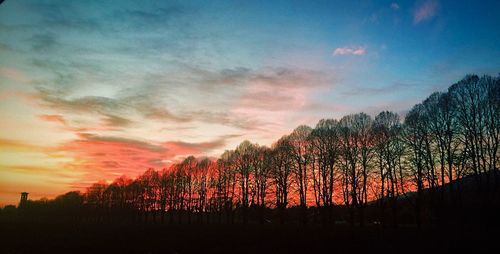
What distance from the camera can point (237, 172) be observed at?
60188 mm

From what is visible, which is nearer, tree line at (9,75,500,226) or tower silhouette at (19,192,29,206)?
tree line at (9,75,500,226)

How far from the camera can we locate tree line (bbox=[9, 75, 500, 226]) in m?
29.9

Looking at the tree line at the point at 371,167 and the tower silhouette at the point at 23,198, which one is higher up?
the tree line at the point at 371,167

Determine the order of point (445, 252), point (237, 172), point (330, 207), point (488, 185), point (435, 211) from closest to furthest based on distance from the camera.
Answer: point (445, 252), point (488, 185), point (435, 211), point (330, 207), point (237, 172)

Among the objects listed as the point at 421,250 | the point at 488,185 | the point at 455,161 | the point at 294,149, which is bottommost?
the point at 421,250

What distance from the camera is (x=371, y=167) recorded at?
40.5 metres

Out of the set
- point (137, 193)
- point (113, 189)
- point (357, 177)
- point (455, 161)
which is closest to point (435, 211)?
point (455, 161)

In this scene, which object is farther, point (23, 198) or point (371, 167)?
point (23, 198)

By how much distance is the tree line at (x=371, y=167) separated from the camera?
29.9 m

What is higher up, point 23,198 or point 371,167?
point 371,167

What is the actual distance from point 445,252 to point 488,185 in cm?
1483

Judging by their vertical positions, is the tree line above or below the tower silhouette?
above

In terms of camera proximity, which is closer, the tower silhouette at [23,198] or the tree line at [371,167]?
the tree line at [371,167]

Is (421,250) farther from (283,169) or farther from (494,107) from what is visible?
(283,169)
